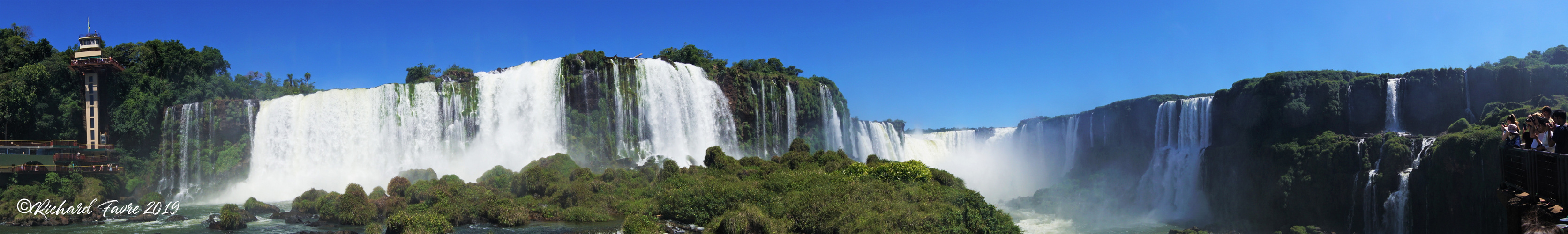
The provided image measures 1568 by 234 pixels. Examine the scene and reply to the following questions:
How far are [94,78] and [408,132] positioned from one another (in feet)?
49.8

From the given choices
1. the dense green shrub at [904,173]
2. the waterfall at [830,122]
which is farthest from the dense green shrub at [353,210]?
the waterfall at [830,122]

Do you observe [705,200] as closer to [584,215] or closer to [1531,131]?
[584,215]

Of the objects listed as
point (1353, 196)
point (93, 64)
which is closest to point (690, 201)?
point (1353, 196)

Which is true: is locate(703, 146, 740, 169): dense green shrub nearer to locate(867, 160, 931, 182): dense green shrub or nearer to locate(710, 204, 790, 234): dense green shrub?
locate(867, 160, 931, 182): dense green shrub

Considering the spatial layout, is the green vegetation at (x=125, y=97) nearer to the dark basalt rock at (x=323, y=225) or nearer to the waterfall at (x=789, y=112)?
the dark basalt rock at (x=323, y=225)

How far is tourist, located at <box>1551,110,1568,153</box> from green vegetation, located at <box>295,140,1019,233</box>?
12.1 m

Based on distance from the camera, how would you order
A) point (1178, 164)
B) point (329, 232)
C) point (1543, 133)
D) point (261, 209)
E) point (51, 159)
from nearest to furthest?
point (1543, 133) → point (329, 232) → point (261, 209) → point (51, 159) → point (1178, 164)

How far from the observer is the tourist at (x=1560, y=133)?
941 cm

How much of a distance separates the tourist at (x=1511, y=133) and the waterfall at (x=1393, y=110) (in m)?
31.1

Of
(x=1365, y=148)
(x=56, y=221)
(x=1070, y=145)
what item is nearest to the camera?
(x=56, y=221)

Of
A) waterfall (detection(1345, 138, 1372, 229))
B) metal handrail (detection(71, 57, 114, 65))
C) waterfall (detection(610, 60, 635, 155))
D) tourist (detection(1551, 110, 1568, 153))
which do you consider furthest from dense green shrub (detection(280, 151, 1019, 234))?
metal handrail (detection(71, 57, 114, 65))

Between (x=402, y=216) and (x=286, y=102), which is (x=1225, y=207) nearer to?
(x=402, y=216)

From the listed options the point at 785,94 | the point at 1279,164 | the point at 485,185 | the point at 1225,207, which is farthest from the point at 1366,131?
the point at 485,185

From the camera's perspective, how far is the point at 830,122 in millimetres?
59469
